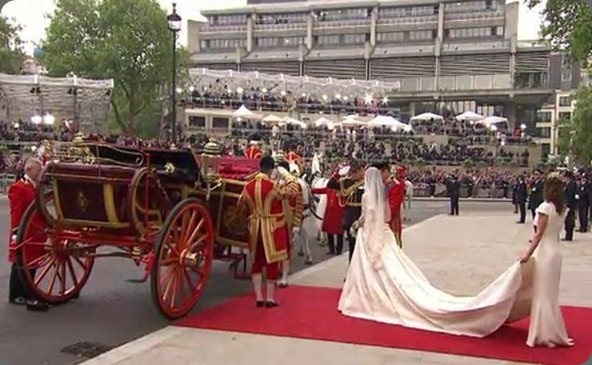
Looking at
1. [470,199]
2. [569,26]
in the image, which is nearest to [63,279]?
[569,26]

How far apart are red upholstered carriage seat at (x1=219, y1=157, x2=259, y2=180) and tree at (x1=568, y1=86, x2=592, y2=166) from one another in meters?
38.6

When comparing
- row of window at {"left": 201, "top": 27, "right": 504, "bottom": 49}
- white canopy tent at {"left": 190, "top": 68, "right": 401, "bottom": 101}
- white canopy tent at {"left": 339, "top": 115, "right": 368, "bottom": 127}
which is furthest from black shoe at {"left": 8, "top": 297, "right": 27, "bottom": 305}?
row of window at {"left": 201, "top": 27, "right": 504, "bottom": 49}

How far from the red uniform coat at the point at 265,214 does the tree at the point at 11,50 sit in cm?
2755

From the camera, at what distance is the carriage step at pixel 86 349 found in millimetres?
6426

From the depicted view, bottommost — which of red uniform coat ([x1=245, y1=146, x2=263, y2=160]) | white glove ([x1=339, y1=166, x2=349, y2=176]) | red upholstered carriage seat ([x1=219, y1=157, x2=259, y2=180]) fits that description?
white glove ([x1=339, y1=166, x2=349, y2=176])

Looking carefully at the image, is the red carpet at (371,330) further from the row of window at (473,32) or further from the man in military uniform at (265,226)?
the row of window at (473,32)

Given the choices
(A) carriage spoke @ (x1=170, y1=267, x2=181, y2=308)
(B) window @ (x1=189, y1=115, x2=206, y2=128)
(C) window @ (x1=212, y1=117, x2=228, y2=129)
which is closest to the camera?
(A) carriage spoke @ (x1=170, y1=267, x2=181, y2=308)

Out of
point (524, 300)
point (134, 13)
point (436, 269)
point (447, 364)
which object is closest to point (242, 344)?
point (447, 364)

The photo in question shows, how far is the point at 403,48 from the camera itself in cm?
8469

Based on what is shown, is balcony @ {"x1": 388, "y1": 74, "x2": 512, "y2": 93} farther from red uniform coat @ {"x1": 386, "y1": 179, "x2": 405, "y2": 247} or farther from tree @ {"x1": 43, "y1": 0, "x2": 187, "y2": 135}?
red uniform coat @ {"x1": 386, "y1": 179, "x2": 405, "y2": 247}

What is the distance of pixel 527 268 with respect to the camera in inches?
277

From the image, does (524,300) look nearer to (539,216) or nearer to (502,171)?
(539,216)

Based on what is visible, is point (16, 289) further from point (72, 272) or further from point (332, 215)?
point (332, 215)

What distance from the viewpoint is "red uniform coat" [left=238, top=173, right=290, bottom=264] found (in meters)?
8.20
